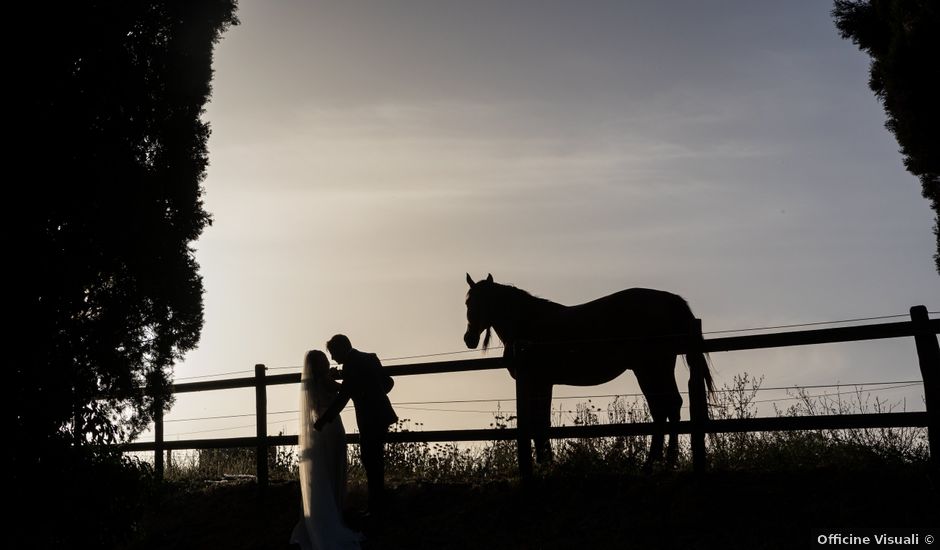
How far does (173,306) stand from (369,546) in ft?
11.7

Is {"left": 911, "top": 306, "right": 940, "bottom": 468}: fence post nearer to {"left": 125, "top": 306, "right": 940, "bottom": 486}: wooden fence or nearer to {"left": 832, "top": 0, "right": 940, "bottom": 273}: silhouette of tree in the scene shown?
{"left": 125, "top": 306, "right": 940, "bottom": 486}: wooden fence

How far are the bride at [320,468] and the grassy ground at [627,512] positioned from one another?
1.36 feet

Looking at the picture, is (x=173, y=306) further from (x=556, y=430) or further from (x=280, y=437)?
(x=556, y=430)

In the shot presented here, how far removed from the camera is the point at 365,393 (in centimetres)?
952

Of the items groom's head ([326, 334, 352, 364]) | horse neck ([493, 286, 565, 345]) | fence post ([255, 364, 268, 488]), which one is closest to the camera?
groom's head ([326, 334, 352, 364])

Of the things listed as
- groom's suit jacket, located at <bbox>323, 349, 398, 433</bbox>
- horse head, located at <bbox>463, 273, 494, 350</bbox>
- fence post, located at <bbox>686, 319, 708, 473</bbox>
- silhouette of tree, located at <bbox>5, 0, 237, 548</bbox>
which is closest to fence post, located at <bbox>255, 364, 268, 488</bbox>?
silhouette of tree, located at <bbox>5, 0, 237, 548</bbox>

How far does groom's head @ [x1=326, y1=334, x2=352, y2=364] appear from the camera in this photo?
955 centimetres

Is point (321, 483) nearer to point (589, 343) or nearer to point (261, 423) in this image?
point (261, 423)

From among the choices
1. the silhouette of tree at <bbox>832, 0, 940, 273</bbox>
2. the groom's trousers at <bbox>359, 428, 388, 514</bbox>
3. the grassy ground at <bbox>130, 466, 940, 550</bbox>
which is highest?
the silhouette of tree at <bbox>832, 0, 940, 273</bbox>

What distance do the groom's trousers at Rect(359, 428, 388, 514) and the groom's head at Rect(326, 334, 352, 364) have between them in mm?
871

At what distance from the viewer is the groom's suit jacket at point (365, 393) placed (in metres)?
9.41

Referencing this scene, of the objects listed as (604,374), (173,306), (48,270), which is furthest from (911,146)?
(48,270)

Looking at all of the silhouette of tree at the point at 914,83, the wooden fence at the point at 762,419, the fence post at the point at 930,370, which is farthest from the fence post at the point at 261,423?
the silhouette of tree at the point at 914,83

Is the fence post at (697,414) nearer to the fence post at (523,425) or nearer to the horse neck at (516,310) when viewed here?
the fence post at (523,425)
